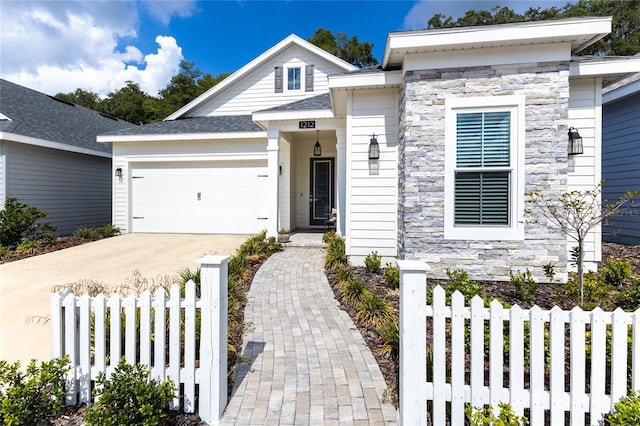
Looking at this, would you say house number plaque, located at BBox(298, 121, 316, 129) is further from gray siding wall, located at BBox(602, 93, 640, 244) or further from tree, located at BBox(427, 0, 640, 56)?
tree, located at BBox(427, 0, 640, 56)

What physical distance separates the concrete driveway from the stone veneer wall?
446cm

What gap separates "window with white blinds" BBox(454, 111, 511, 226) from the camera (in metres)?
4.77

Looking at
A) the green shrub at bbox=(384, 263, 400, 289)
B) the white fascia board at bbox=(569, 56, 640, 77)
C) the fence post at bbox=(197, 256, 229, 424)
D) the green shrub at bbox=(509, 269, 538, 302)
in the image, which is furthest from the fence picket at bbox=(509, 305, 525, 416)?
the white fascia board at bbox=(569, 56, 640, 77)

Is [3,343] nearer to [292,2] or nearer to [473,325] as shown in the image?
[473,325]

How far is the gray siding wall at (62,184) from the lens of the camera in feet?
30.2

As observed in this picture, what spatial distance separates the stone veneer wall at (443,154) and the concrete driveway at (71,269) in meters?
4.46

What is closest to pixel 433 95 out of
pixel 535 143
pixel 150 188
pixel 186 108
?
pixel 535 143

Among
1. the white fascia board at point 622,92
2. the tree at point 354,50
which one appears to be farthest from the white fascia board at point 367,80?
the tree at point 354,50

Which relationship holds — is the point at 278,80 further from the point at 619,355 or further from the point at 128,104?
the point at 128,104

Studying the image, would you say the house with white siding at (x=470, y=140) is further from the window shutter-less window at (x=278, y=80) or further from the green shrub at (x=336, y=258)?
the window shutter-less window at (x=278, y=80)

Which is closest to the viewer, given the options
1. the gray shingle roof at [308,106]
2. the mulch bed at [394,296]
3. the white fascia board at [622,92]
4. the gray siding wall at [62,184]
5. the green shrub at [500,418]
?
the green shrub at [500,418]

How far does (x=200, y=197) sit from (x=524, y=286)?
9.11 meters

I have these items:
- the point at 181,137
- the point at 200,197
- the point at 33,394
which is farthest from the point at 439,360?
the point at 181,137

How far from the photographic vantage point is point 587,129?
5316 mm
